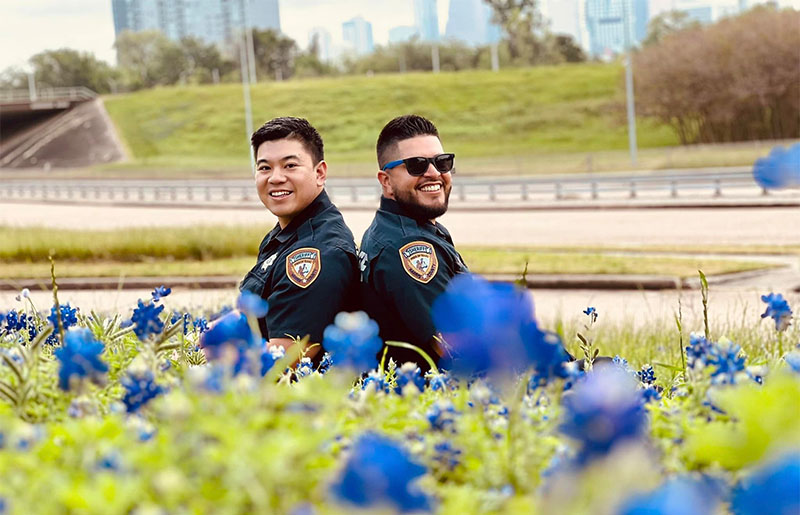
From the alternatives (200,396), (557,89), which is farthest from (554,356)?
(557,89)

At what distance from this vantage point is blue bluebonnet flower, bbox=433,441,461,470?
1696mm

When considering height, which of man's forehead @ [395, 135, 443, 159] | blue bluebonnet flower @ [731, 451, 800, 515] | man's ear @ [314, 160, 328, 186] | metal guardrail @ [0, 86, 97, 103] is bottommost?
blue bluebonnet flower @ [731, 451, 800, 515]

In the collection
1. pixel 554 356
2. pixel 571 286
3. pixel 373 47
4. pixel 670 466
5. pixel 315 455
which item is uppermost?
pixel 373 47

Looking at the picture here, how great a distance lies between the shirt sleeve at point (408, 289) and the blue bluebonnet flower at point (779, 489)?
106 inches

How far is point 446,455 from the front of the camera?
170 centimetres

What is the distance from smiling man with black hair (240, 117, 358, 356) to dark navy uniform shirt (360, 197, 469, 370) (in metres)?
0.12

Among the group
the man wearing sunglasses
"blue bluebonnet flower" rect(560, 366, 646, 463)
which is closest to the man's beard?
the man wearing sunglasses

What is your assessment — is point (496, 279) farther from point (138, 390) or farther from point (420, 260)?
point (138, 390)

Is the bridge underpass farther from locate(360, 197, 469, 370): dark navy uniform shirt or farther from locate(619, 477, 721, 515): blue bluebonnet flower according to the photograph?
locate(619, 477, 721, 515): blue bluebonnet flower

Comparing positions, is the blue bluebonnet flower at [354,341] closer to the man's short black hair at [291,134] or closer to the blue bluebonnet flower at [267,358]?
the blue bluebonnet flower at [267,358]

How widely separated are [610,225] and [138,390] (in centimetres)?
1862

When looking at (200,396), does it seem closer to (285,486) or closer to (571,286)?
(285,486)

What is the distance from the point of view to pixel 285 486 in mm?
1354

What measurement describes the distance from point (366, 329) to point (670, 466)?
61 cm
